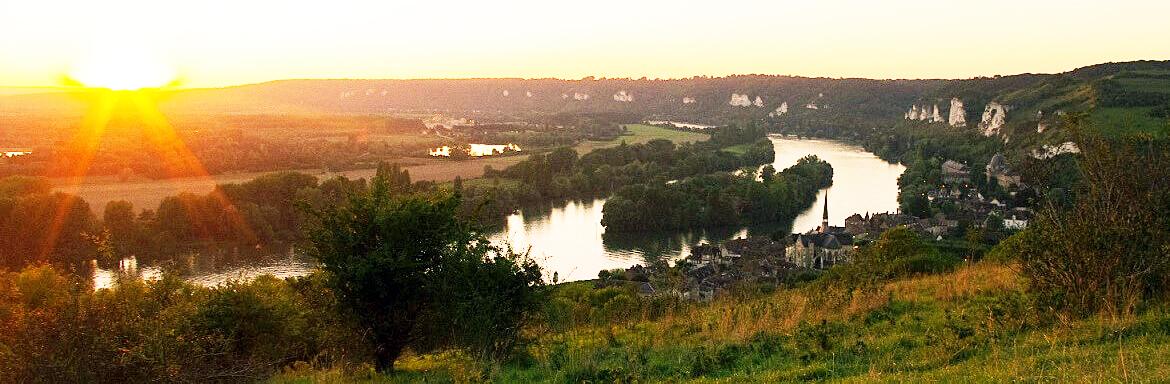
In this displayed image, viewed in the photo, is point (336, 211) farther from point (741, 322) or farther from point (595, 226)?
point (595, 226)

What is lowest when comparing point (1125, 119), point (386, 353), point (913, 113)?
→ point (913, 113)

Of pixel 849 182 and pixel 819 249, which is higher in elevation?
pixel 819 249

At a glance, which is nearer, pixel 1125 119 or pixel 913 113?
pixel 1125 119

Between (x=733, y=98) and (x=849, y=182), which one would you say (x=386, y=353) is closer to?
(x=849, y=182)

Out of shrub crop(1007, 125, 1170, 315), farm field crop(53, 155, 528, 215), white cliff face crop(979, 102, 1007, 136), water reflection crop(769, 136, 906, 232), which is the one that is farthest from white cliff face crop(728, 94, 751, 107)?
shrub crop(1007, 125, 1170, 315)

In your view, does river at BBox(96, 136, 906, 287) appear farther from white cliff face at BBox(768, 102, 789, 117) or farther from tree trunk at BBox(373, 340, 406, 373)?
white cliff face at BBox(768, 102, 789, 117)

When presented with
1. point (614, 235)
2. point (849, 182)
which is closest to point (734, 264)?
point (614, 235)
